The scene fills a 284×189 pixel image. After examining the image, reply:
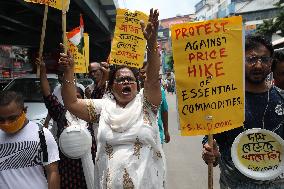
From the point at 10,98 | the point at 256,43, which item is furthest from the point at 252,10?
the point at 10,98

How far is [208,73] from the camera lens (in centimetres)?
310

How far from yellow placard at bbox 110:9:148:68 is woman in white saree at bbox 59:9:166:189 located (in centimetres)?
290

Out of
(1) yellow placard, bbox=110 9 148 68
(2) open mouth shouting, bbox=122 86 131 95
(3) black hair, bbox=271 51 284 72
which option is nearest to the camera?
(2) open mouth shouting, bbox=122 86 131 95

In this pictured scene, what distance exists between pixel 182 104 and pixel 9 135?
3.98 ft

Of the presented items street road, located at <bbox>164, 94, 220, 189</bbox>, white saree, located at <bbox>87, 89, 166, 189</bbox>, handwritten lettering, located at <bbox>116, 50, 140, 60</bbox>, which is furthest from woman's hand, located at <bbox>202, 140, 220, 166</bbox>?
handwritten lettering, located at <bbox>116, 50, 140, 60</bbox>

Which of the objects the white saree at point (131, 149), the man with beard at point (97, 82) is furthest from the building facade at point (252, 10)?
the white saree at point (131, 149)

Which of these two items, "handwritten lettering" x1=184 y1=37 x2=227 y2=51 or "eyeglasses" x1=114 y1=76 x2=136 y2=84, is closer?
"handwritten lettering" x1=184 y1=37 x2=227 y2=51

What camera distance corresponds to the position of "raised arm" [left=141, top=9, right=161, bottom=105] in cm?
304

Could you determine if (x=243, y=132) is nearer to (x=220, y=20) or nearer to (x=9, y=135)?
(x=220, y=20)

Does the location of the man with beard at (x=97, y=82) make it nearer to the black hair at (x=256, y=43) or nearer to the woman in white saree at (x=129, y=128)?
the woman in white saree at (x=129, y=128)

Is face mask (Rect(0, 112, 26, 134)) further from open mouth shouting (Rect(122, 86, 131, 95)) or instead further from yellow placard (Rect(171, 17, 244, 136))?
yellow placard (Rect(171, 17, 244, 136))

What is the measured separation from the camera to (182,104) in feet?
10.3

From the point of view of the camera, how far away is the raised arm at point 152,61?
3.04 meters

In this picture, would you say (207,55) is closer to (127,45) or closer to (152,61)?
(152,61)
